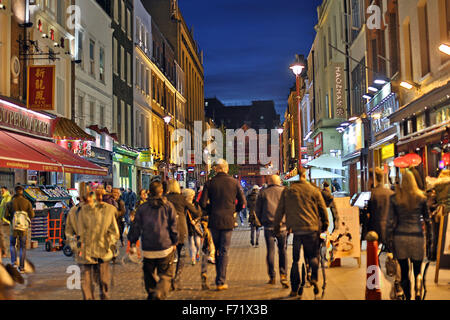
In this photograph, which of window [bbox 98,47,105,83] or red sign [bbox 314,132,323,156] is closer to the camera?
window [bbox 98,47,105,83]

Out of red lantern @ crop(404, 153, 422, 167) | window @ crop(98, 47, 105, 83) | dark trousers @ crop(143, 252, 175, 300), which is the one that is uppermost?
window @ crop(98, 47, 105, 83)

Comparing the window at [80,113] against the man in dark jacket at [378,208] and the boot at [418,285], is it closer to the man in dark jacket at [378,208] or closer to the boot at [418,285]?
the man in dark jacket at [378,208]

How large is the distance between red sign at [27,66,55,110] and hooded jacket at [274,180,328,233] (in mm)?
13859

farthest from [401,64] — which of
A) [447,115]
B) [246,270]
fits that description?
[246,270]

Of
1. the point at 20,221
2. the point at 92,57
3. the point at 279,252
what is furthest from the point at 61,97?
the point at 279,252

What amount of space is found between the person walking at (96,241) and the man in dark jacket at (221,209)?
7.08 ft

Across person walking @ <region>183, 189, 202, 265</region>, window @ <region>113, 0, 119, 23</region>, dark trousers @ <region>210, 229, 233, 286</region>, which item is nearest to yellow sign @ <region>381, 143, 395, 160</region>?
person walking @ <region>183, 189, 202, 265</region>

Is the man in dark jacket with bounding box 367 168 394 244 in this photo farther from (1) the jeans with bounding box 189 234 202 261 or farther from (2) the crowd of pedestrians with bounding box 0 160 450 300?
(1) the jeans with bounding box 189 234 202 261

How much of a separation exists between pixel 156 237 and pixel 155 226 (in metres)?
0.15

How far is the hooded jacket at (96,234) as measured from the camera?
800cm

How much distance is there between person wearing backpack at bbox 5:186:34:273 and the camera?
1320 centimetres

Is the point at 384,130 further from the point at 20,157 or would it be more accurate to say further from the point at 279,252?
the point at 279,252

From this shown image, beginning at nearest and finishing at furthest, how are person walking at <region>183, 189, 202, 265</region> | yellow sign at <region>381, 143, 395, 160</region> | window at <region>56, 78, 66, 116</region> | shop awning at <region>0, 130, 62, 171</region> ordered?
person walking at <region>183, 189, 202, 265</region> < shop awning at <region>0, 130, 62, 171</region> < yellow sign at <region>381, 143, 395, 160</region> < window at <region>56, 78, 66, 116</region>
